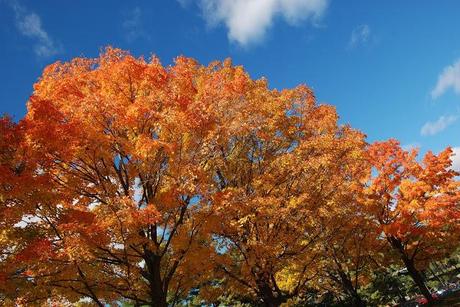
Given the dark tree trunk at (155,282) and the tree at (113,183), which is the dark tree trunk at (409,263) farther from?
the dark tree trunk at (155,282)

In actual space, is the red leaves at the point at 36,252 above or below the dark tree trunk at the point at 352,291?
above

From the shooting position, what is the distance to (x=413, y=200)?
19562mm

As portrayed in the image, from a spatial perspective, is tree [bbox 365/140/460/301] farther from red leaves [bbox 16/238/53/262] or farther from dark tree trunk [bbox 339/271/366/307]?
red leaves [bbox 16/238/53/262]

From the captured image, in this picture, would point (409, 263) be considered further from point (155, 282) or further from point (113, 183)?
point (113, 183)

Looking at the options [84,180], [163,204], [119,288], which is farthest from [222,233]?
→ [84,180]

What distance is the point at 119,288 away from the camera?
1093 cm

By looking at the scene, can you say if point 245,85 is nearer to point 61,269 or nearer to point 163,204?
point 163,204

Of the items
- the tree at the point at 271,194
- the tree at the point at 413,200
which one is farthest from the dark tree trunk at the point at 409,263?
the tree at the point at 271,194

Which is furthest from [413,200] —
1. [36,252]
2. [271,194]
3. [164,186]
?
[36,252]

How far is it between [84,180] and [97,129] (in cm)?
182

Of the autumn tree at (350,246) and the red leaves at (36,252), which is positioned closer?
the red leaves at (36,252)

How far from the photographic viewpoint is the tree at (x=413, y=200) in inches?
780

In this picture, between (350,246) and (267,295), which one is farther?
(350,246)

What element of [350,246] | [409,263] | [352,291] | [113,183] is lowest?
[352,291]
